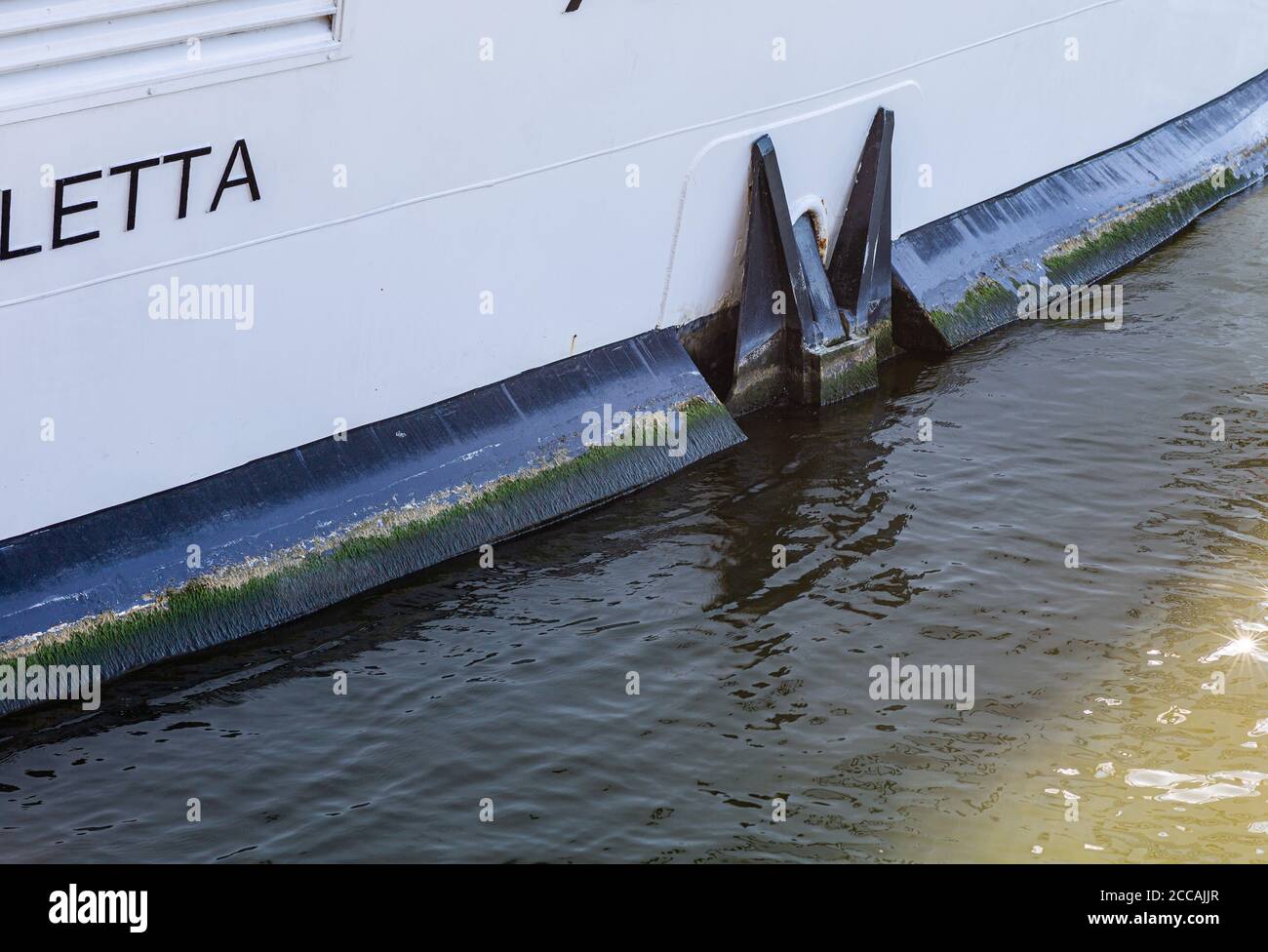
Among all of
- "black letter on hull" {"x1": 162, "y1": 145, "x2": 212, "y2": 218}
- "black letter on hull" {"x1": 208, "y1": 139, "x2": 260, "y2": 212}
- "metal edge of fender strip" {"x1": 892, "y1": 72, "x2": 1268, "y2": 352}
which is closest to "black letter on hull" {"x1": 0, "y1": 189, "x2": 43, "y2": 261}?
"black letter on hull" {"x1": 162, "y1": 145, "x2": 212, "y2": 218}

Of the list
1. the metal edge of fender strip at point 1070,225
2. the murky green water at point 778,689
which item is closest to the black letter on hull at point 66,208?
the murky green water at point 778,689

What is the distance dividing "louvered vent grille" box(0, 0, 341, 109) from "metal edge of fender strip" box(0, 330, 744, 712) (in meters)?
2.06

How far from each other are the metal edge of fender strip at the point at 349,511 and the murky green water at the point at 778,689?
A: 0.19 metres

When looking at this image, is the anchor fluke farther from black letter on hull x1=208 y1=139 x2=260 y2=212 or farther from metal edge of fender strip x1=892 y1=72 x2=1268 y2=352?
black letter on hull x1=208 y1=139 x2=260 y2=212

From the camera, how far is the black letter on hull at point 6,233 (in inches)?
257

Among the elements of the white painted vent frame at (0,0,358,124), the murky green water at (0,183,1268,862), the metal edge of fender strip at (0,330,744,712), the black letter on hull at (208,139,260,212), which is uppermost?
the white painted vent frame at (0,0,358,124)

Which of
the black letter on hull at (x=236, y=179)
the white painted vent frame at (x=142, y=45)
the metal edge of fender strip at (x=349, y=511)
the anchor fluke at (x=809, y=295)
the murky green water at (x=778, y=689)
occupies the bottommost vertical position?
the murky green water at (x=778, y=689)

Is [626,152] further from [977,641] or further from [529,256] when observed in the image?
[977,641]

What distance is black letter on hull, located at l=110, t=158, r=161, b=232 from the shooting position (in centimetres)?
688

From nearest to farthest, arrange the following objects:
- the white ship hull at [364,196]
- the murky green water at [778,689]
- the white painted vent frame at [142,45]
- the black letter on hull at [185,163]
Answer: the murky green water at [778,689]
the white painted vent frame at [142,45]
the white ship hull at [364,196]
the black letter on hull at [185,163]

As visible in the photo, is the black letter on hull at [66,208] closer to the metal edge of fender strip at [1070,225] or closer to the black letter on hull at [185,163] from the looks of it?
the black letter on hull at [185,163]

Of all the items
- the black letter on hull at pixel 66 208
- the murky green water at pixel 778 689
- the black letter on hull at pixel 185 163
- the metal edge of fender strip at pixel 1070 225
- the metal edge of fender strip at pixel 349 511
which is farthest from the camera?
the metal edge of fender strip at pixel 1070 225

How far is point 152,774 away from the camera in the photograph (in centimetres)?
662
